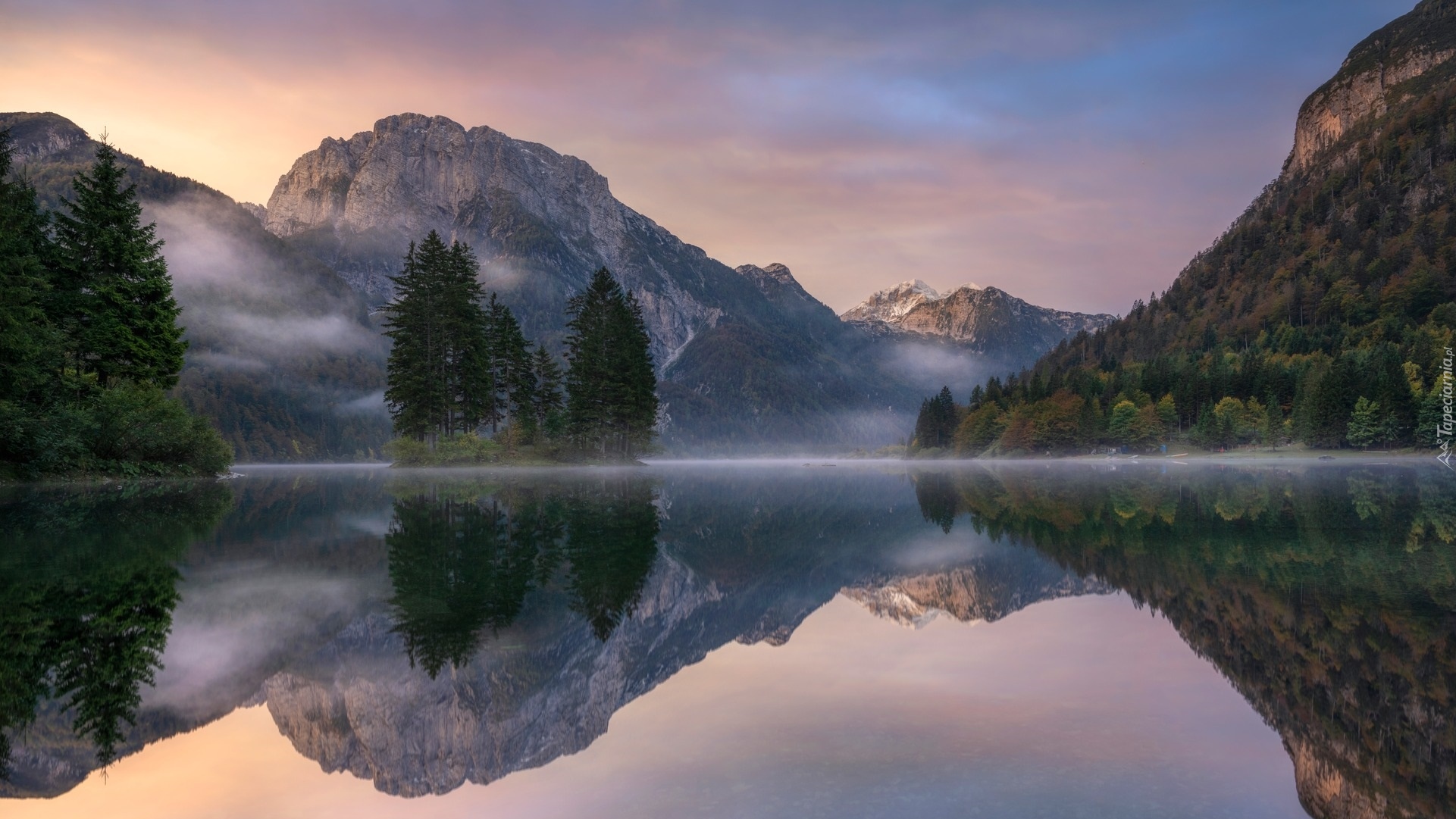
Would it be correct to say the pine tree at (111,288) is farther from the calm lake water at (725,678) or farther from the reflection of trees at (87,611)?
the calm lake water at (725,678)

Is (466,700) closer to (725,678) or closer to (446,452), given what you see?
(725,678)

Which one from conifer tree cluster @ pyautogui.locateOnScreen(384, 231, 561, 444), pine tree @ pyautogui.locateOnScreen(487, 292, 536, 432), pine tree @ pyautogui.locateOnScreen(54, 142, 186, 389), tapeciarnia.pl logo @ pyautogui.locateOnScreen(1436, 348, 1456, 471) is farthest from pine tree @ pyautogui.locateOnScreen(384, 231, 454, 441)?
tapeciarnia.pl logo @ pyautogui.locateOnScreen(1436, 348, 1456, 471)

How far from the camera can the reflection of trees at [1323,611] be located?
705 centimetres

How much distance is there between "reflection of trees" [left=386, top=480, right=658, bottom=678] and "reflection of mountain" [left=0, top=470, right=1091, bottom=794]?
8 centimetres

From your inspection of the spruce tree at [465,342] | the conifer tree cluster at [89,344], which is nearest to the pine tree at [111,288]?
the conifer tree cluster at [89,344]

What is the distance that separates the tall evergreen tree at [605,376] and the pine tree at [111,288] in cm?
3819

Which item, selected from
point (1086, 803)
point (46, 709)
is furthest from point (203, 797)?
point (1086, 803)

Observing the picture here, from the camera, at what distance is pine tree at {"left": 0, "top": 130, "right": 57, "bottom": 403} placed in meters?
35.8

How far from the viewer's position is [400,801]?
6.98 meters

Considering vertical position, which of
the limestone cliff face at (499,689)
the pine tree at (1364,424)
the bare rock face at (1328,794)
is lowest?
the limestone cliff face at (499,689)

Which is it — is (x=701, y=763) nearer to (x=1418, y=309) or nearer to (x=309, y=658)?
(x=309, y=658)

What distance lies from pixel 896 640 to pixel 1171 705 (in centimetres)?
431

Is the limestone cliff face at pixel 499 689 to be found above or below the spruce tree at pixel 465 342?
below

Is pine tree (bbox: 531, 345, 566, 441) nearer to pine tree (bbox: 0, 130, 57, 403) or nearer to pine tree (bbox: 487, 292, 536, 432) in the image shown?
pine tree (bbox: 487, 292, 536, 432)
